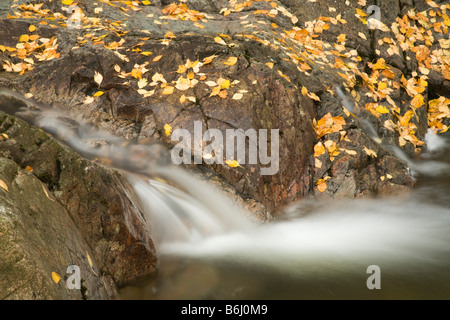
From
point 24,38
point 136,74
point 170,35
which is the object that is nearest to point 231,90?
point 136,74

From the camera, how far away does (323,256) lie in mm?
3717

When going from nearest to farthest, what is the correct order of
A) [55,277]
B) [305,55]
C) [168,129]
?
1. [55,277]
2. [168,129]
3. [305,55]

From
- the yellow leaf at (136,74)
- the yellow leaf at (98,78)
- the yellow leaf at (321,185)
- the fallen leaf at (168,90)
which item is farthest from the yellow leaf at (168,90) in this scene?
the yellow leaf at (321,185)

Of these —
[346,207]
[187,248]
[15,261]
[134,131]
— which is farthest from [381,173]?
[15,261]

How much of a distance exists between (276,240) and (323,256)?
21.0 inches

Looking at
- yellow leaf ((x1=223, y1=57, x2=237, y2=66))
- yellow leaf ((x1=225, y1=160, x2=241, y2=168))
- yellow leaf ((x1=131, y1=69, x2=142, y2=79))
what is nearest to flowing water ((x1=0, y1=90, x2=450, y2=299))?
yellow leaf ((x1=225, y1=160, x2=241, y2=168))

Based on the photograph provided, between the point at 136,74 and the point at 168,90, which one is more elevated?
the point at 136,74

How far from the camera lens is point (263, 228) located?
170 inches

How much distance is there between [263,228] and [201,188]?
0.78 metres

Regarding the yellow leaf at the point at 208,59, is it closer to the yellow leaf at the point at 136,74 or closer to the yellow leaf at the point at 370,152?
the yellow leaf at the point at 136,74

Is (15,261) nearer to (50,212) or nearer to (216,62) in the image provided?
(50,212)

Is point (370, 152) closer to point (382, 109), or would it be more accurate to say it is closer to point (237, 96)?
point (382, 109)

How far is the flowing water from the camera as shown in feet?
10.4


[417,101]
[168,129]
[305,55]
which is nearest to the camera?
[168,129]
